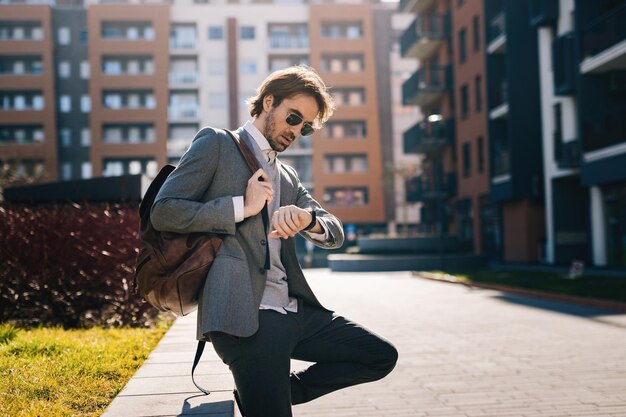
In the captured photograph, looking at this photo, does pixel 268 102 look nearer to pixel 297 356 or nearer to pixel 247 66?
pixel 297 356

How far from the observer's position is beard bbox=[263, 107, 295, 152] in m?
3.44

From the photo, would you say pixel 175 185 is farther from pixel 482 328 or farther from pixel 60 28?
pixel 60 28

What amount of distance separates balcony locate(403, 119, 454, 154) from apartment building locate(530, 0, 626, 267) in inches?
464

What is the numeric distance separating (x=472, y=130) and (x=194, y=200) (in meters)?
37.4

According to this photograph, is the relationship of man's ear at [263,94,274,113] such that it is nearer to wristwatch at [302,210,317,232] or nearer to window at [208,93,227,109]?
wristwatch at [302,210,317,232]

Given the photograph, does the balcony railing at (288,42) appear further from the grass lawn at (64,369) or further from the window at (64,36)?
the grass lawn at (64,369)

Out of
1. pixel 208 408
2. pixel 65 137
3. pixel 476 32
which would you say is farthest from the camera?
pixel 65 137

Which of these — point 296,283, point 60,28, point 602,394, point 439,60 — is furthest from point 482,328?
point 60,28

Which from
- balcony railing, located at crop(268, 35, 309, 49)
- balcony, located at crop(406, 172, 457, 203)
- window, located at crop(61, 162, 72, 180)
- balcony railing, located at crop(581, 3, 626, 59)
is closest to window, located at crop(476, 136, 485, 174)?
balcony, located at crop(406, 172, 457, 203)

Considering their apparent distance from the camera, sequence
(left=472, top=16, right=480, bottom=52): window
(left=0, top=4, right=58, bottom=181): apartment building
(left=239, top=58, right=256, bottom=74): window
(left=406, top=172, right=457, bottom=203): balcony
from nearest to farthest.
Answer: (left=472, top=16, right=480, bottom=52): window, (left=406, top=172, right=457, bottom=203): balcony, (left=0, top=4, right=58, bottom=181): apartment building, (left=239, top=58, right=256, bottom=74): window

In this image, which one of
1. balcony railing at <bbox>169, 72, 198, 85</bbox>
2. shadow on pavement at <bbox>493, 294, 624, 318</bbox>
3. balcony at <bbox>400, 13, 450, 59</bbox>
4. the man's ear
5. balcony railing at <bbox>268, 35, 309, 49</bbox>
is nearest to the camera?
the man's ear

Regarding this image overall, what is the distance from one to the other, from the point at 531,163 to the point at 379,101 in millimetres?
38885

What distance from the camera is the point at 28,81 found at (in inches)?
2581

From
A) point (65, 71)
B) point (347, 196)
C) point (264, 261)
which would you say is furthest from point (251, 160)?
point (65, 71)
